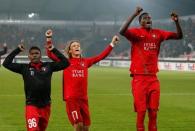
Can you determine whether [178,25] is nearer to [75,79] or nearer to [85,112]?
[75,79]

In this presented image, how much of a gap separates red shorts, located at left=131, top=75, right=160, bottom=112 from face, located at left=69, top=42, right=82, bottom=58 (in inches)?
45.8

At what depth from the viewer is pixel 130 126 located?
1252cm

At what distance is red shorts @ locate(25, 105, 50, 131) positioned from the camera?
824 cm

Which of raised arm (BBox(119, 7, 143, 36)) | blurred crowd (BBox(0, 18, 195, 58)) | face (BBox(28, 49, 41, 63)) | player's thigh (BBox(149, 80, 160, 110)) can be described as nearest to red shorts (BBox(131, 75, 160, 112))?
player's thigh (BBox(149, 80, 160, 110))

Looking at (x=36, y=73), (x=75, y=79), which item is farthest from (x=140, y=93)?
(x=36, y=73)

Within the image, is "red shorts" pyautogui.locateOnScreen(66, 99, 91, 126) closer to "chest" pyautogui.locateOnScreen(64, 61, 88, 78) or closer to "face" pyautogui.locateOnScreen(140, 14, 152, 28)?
"chest" pyautogui.locateOnScreen(64, 61, 88, 78)

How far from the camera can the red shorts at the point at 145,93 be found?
9085 mm

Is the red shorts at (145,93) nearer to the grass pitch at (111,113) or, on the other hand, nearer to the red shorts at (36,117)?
the red shorts at (36,117)

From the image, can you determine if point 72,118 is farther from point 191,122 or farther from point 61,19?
point 61,19

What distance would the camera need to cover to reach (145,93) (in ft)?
29.9

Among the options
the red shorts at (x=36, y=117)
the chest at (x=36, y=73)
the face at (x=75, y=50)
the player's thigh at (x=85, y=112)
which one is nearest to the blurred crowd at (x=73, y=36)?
the face at (x=75, y=50)

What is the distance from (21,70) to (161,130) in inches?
171

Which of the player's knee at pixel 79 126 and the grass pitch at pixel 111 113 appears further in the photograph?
the grass pitch at pixel 111 113

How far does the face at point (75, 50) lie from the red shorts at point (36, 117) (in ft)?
4.70
